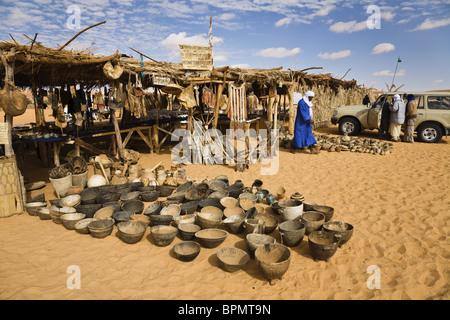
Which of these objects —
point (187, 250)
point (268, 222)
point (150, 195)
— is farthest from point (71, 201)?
point (268, 222)

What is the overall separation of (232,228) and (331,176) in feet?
11.9

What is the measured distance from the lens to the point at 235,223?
12.3 ft

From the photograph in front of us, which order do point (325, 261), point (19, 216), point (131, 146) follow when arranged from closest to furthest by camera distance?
point (325, 261) → point (19, 216) → point (131, 146)

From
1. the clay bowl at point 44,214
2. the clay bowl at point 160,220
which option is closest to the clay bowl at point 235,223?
the clay bowl at point 160,220

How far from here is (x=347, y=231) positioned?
330 centimetres

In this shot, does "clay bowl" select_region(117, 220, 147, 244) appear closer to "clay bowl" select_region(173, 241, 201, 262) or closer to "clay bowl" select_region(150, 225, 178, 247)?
"clay bowl" select_region(150, 225, 178, 247)

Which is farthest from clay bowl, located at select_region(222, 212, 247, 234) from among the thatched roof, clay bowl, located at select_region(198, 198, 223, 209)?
the thatched roof

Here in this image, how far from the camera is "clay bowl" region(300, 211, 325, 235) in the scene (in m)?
3.58

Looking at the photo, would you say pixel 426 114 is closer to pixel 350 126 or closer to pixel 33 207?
pixel 350 126

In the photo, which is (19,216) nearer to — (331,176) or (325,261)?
(325,261)

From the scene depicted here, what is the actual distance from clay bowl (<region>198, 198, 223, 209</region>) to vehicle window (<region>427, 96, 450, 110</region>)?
9.63 meters

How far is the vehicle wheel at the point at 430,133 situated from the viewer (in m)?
9.47

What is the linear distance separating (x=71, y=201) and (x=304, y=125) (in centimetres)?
682
